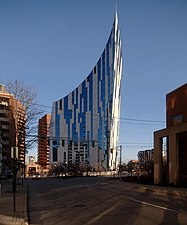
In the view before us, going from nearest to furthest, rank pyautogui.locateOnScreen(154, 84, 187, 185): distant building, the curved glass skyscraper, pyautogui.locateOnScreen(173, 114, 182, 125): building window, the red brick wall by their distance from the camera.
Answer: pyautogui.locateOnScreen(154, 84, 187, 185): distant building < the red brick wall < pyautogui.locateOnScreen(173, 114, 182, 125): building window < the curved glass skyscraper

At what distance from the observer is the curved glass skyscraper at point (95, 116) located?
451 ft

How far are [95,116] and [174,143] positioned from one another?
374 feet

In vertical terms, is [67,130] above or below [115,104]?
below

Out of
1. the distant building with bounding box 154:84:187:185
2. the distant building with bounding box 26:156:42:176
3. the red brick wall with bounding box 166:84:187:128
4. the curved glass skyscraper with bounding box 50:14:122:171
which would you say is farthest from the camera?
the distant building with bounding box 26:156:42:176

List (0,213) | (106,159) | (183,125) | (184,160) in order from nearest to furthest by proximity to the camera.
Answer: (0,213), (183,125), (184,160), (106,159)

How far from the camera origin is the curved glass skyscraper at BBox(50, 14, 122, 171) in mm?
137375

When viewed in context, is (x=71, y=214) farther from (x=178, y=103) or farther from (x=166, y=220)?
(x=178, y=103)

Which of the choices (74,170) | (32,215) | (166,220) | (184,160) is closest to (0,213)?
(32,215)

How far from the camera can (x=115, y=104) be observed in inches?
5536

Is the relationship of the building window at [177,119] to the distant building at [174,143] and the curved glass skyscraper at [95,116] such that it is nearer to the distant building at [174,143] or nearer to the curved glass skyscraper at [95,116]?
the distant building at [174,143]

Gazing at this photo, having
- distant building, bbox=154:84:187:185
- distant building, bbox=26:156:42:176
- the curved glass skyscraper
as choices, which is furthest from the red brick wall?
distant building, bbox=26:156:42:176

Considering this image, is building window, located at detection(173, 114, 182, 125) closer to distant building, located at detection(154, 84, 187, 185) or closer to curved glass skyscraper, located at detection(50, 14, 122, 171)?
distant building, located at detection(154, 84, 187, 185)

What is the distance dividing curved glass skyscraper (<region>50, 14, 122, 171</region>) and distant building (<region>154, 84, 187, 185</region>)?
94704 millimetres

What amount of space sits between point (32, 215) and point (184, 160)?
22199 mm
